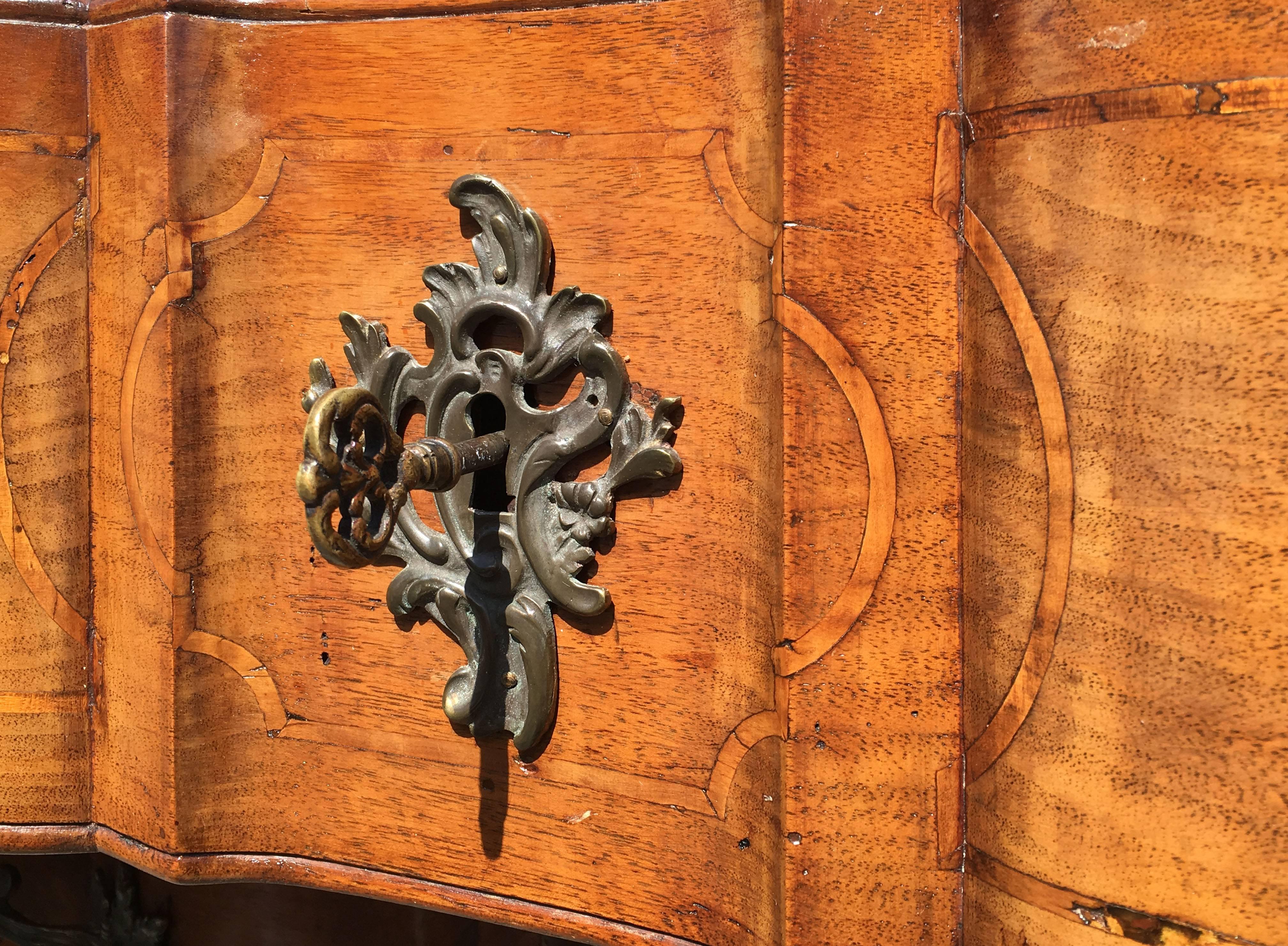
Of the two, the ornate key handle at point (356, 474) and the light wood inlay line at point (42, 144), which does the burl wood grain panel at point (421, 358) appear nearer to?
the light wood inlay line at point (42, 144)

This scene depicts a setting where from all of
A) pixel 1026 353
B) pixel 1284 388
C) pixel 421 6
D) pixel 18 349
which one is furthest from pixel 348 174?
pixel 1284 388

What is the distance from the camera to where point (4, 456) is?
2.53 ft

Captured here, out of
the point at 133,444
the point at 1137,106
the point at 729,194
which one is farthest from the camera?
the point at 133,444

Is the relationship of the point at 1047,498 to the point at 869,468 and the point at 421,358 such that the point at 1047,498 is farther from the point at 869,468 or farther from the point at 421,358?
the point at 421,358

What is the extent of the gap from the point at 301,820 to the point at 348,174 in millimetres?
479

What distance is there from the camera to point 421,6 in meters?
0.69

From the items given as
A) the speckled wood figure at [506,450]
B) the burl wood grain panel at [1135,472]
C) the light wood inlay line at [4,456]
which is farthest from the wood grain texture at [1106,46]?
the light wood inlay line at [4,456]

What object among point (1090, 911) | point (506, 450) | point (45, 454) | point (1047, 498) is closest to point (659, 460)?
point (506, 450)

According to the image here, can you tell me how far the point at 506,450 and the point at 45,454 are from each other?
0.38 metres

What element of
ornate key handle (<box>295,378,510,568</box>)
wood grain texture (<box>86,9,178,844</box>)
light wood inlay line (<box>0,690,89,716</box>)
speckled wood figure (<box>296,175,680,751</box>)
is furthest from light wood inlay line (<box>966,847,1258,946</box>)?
light wood inlay line (<box>0,690,89,716</box>)

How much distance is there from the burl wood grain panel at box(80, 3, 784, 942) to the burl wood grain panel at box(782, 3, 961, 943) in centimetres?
3

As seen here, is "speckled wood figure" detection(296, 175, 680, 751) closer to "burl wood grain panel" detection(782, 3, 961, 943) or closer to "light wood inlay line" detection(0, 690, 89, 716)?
"burl wood grain panel" detection(782, 3, 961, 943)

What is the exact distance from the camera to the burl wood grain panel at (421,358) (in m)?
0.62

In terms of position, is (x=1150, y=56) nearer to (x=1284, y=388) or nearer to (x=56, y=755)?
(x=1284, y=388)
